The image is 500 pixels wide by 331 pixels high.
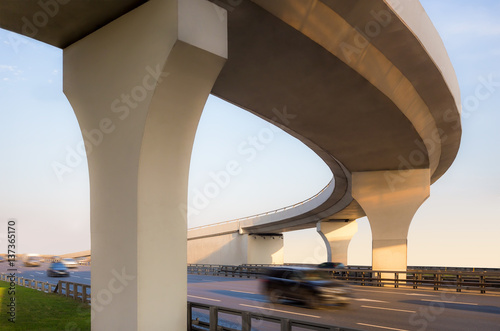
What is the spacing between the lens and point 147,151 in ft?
31.9

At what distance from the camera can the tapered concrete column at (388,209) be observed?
3100 centimetres

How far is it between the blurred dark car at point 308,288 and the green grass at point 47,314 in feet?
23.7

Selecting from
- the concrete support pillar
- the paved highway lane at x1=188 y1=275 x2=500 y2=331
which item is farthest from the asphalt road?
the concrete support pillar

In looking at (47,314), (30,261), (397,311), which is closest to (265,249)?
(30,261)

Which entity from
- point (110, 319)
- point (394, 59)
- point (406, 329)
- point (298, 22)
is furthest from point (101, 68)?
point (406, 329)

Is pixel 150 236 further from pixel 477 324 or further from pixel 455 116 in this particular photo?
pixel 455 116

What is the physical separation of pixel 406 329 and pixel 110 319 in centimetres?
807

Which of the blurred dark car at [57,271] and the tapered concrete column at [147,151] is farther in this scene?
the blurred dark car at [57,271]

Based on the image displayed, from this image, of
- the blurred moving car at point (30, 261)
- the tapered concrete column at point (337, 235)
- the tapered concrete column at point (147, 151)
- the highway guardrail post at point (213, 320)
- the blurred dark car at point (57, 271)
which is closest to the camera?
the tapered concrete column at point (147, 151)

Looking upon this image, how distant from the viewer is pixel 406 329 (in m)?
13.0

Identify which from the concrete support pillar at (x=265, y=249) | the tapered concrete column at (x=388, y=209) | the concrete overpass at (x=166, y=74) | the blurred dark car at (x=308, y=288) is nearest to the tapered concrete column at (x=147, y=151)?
the concrete overpass at (x=166, y=74)

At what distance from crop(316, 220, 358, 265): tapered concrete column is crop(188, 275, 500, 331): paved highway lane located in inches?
1615

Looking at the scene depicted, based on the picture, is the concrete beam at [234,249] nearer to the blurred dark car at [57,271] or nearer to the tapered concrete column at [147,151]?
the blurred dark car at [57,271]

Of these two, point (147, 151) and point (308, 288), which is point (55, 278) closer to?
point (308, 288)
